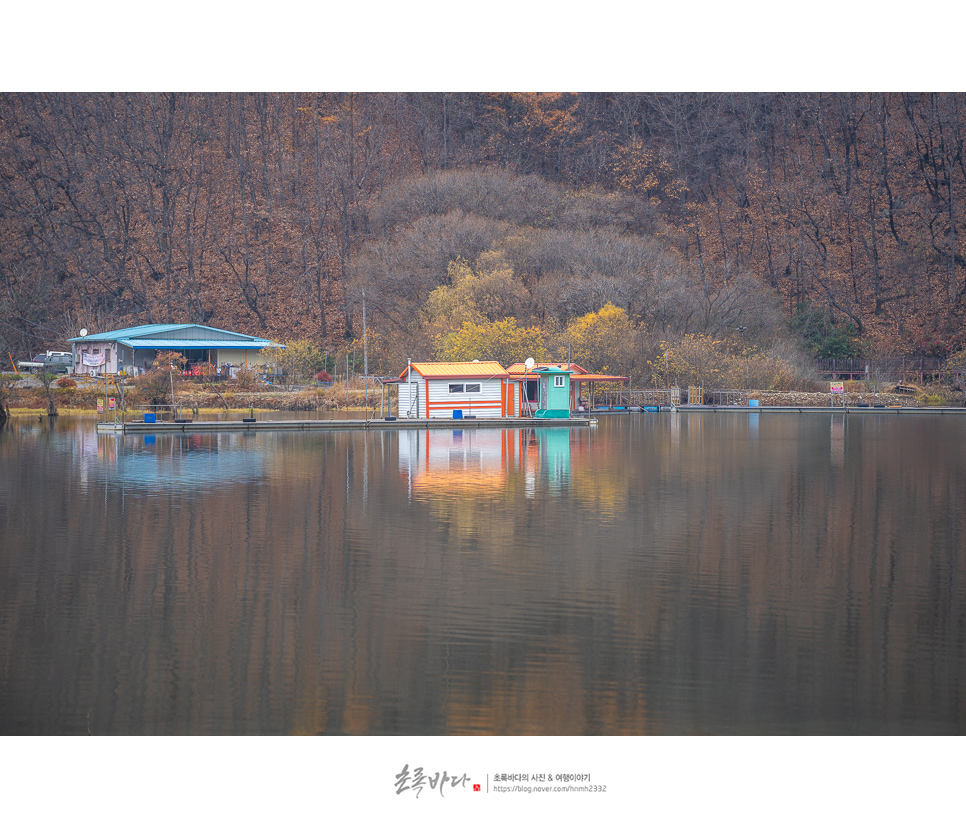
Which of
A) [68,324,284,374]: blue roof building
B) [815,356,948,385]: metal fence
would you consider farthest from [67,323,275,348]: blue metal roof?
[815,356,948,385]: metal fence

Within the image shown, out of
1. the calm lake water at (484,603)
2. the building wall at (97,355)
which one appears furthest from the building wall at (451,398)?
the building wall at (97,355)

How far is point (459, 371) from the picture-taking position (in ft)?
144

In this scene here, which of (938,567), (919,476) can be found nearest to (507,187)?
(919,476)

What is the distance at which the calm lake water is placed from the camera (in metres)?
9.08

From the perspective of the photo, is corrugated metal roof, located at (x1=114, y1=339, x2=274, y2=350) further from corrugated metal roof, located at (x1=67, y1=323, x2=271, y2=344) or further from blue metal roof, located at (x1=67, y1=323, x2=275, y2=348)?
corrugated metal roof, located at (x1=67, y1=323, x2=271, y2=344)

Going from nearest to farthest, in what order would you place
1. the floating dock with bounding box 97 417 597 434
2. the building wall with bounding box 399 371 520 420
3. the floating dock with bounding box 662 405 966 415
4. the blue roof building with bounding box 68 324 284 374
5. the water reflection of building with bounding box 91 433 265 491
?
the water reflection of building with bounding box 91 433 265 491, the floating dock with bounding box 97 417 597 434, the building wall with bounding box 399 371 520 420, the floating dock with bounding box 662 405 966 415, the blue roof building with bounding box 68 324 284 374

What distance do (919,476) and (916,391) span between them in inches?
1512

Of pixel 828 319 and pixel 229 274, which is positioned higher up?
pixel 229 274

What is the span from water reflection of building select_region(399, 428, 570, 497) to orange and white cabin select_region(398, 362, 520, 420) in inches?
159

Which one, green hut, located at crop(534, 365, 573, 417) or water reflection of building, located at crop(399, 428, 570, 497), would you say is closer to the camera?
water reflection of building, located at crop(399, 428, 570, 497)

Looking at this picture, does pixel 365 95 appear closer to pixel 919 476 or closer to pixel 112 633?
pixel 919 476

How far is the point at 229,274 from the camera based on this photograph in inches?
3497

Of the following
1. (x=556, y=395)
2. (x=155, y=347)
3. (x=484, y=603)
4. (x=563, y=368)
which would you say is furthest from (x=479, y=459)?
(x=155, y=347)

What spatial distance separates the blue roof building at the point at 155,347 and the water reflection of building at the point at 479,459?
3006 centimetres
